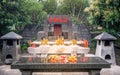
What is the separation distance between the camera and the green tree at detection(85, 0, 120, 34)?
44.0 ft

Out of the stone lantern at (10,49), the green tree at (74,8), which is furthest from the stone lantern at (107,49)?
the green tree at (74,8)

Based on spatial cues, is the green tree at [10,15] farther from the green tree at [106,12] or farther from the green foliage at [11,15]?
the green tree at [106,12]

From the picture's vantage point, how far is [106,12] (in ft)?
46.7

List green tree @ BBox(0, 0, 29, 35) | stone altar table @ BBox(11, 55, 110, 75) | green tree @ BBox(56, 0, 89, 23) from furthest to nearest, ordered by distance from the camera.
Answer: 1. green tree @ BBox(56, 0, 89, 23)
2. green tree @ BBox(0, 0, 29, 35)
3. stone altar table @ BBox(11, 55, 110, 75)

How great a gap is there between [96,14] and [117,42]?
5588 mm

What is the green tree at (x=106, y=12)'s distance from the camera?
44.0 ft

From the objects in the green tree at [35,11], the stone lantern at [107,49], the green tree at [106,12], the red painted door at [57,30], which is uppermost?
the green tree at [35,11]

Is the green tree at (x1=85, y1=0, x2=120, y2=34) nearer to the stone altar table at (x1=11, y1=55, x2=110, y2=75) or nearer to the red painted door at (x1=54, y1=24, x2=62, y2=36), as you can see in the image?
the red painted door at (x1=54, y1=24, x2=62, y2=36)

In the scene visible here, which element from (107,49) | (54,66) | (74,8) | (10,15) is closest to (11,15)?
(10,15)

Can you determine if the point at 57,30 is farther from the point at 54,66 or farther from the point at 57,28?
the point at 54,66

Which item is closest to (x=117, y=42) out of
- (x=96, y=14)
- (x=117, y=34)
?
(x=117, y=34)

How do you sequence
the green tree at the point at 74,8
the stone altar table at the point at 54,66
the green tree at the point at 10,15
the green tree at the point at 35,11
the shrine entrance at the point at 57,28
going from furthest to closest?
the green tree at the point at 74,8
the green tree at the point at 35,11
the shrine entrance at the point at 57,28
the green tree at the point at 10,15
the stone altar table at the point at 54,66

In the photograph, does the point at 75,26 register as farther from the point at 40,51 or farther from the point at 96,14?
the point at 40,51

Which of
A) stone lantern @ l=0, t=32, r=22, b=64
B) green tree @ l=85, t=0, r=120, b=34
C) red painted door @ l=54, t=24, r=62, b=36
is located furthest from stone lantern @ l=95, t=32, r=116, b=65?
stone lantern @ l=0, t=32, r=22, b=64
